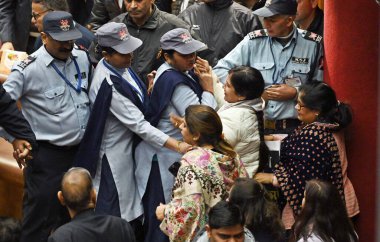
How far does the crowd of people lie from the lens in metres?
7.39

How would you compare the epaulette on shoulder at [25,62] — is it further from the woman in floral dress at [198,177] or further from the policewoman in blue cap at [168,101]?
the woman in floral dress at [198,177]

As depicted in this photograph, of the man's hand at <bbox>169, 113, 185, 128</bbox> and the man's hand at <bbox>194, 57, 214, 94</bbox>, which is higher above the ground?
the man's hand at <bbox>194, 57, 214, 94</bbox>

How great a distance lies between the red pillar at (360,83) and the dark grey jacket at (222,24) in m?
1.60

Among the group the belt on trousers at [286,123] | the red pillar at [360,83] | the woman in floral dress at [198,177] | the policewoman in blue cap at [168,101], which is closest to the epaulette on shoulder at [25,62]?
the policewoman in blue cap at [168,101]

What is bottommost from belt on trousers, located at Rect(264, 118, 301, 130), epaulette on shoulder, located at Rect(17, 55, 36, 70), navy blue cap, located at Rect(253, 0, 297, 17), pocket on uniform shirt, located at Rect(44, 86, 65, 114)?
belt on trousers, located at Rect(264, 118, 301, 130)

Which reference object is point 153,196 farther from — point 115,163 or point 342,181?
point 342,181

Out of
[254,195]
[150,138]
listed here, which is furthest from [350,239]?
[150,138]

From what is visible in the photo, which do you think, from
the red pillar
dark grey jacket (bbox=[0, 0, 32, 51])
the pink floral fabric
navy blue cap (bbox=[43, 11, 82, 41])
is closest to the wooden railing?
navy blue cap (bbox=[43, 11, 82, 41])

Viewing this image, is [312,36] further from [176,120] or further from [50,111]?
[50,111]

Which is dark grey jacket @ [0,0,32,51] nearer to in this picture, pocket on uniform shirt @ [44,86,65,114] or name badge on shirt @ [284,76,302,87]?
pocket on uniform shirt @ [44,86,65,114]

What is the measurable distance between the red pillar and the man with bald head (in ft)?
7.00

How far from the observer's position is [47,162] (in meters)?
8.44

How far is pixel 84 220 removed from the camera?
675 cm

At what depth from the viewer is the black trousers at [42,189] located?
8445 millimetres
